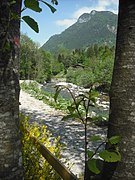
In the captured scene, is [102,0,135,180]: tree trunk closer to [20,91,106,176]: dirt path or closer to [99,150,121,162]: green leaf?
[99,150,121,162]: green leaf

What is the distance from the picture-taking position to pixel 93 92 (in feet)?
4.18

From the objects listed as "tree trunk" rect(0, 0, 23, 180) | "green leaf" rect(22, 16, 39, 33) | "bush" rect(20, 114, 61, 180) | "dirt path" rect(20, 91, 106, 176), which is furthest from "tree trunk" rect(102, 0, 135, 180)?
"dirt path" rect(20, 91, 106, 176)

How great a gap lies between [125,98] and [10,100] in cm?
90

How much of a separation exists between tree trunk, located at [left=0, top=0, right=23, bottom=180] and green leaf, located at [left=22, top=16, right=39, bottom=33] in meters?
0.74

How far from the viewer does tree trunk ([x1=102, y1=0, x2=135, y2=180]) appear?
1155mm

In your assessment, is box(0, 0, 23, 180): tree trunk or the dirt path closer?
box(0, 0, 23, 180): tree trunk

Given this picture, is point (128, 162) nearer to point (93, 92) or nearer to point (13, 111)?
point (93, 92)

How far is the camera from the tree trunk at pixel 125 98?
3.79 ft

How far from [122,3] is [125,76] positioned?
37 cm

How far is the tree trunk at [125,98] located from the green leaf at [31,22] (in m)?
0.49

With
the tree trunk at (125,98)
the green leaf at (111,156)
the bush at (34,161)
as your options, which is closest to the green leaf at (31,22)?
the tree trunk at (125,98)

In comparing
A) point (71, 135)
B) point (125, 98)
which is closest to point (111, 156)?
point (125, 98)

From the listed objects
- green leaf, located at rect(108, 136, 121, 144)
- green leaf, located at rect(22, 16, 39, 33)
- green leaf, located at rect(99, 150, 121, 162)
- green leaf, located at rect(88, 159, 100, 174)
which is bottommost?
green leaf, located at rect(88, 159, 100, 174)

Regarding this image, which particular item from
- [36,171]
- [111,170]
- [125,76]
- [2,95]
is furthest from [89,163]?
[36,171]
